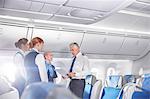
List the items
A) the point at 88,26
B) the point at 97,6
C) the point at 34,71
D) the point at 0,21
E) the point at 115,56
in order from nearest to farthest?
the point at 34,71 < the point at 97,6 < the point at 0,21 < the point at 88,26 < the point at 115,56

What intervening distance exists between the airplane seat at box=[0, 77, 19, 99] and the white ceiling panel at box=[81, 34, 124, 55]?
4212 millimetres

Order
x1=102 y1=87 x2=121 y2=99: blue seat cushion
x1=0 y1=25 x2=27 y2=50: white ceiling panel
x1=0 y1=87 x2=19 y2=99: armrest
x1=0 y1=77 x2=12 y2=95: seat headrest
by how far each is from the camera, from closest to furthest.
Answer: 1. x1=0 y1=87 x2=19 y2=99: armrest
2. x1=0 y1=77 x2=12 y2=95: seat headrest
3. x1=102 y1=87 x2=121 y2=99: blue seat cushion
4. x1=0 y1=25 x2=27 y2=50: white ceiling panel

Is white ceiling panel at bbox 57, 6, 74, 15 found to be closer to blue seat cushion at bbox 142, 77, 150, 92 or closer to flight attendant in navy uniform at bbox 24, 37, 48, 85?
flight attendant in navy uniform at bbox 24, 37, 48, 85

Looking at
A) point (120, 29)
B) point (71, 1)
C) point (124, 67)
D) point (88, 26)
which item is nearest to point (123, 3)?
point (71, 1)

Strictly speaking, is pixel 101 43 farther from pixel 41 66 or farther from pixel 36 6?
pixel 41 66

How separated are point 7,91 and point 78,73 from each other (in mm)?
2114

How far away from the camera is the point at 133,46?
7480mm

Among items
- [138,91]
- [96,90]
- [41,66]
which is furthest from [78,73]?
[138,91]

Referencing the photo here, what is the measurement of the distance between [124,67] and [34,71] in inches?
197

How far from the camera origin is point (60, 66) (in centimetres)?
722

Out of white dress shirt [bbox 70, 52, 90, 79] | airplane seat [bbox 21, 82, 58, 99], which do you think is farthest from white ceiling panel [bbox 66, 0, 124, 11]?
airplane seat [bbox 21, 82, 58, 99]

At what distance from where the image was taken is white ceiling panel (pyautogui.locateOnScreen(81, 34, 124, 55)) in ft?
22.0

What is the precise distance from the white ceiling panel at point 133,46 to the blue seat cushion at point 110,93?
3557 mm

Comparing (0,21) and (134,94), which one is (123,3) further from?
(0,21)
